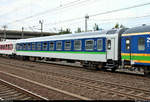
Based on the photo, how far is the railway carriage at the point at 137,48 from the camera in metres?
11.8

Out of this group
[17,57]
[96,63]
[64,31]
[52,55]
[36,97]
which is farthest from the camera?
[64,31]

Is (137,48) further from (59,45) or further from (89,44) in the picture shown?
(59,45)

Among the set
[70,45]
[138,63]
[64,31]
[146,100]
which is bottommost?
[146,100]

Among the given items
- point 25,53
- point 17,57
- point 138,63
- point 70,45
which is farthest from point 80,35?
point 17,57

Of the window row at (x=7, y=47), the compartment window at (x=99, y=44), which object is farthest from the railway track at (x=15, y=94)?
the window row at (x=7, y=47)

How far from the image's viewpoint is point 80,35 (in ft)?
57.6

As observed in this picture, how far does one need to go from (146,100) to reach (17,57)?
26.8m

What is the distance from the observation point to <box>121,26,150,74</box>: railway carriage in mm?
11797

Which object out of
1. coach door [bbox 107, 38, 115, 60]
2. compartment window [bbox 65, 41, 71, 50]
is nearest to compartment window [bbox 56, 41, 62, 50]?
compartment window [bbox 65, 41, 71, 50]

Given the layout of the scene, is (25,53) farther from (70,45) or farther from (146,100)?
(146,100)

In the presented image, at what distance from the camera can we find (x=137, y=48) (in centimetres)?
1241

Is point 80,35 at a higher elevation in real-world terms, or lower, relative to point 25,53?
higher

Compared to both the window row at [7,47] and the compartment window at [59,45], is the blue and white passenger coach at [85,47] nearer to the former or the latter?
the compartment window at [59,45]

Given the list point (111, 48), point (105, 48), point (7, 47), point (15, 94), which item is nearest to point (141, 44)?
point (111, 48)
